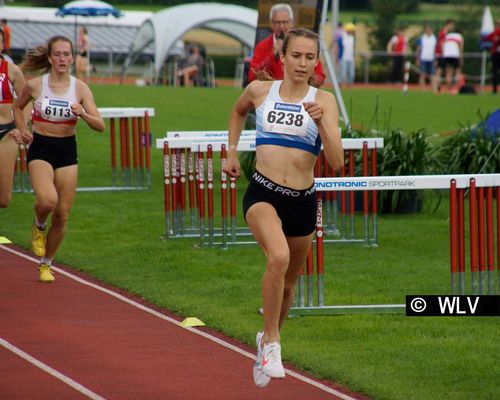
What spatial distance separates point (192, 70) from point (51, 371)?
37.5m

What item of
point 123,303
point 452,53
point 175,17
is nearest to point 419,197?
point 123,303

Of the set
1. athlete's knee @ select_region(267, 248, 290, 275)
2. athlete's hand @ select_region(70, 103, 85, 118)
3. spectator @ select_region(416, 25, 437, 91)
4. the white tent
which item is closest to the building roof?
the white tent

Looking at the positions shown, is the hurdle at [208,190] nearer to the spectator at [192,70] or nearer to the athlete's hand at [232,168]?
the athlete's hand at [232,168]

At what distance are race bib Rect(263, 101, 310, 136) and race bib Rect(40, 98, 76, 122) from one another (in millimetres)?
3852

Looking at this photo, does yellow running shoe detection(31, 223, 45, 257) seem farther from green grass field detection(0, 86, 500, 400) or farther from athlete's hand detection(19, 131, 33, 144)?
athlete's hand detection(19, 131, 33, 144)

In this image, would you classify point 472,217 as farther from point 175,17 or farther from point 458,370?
point 175,17

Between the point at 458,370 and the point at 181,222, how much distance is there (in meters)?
6.02

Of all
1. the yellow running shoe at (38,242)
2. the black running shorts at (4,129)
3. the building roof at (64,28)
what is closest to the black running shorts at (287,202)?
the yellow running shoe at (38,242)

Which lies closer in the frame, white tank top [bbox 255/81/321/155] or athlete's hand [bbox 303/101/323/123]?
athlete's hand [bbox 303/101/323/123]

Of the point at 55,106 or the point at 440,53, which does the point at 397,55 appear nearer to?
the point at 440,53

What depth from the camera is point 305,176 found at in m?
8.19

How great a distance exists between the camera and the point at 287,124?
8.07 meters

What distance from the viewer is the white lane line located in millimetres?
7988

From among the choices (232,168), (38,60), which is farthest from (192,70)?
(232,168)
